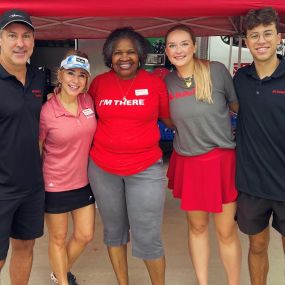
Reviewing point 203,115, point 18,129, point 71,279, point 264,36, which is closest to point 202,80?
point 203,115

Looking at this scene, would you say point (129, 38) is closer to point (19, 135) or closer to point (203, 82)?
point (203, 82)

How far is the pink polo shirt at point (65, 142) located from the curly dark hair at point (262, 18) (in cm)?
120

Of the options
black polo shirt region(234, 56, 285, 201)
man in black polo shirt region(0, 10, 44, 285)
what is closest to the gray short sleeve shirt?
black polo shirt region(234, 56, 285, 201)

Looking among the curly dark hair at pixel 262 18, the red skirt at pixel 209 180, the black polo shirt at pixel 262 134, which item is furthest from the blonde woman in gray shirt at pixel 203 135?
the curly dark hair at pixel 262 18

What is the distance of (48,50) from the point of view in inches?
297

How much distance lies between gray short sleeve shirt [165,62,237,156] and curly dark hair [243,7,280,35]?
37 cm

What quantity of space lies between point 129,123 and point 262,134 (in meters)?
0.86

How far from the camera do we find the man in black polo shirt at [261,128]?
2482mm

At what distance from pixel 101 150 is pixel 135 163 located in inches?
10.2

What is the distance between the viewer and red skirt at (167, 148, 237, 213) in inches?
108

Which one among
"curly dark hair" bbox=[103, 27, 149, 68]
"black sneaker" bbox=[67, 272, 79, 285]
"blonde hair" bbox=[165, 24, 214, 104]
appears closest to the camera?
"blonde hair" bbox=[165, 24, 214, 104]

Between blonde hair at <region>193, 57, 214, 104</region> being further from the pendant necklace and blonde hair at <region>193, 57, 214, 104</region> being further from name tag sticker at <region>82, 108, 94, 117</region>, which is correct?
name tag sticker at <region>82, 108, 94, 117</region>

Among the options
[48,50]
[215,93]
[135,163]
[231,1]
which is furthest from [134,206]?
[48,50]

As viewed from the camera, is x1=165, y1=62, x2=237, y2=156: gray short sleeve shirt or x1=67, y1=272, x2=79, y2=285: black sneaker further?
x1=67, y1=272, x2=79, y2=285: black sneaker
